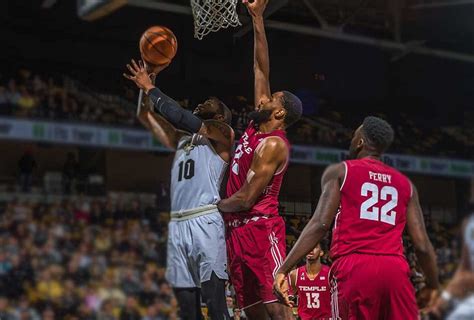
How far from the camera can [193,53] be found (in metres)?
7.62

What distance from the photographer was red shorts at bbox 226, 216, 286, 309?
4.41 m

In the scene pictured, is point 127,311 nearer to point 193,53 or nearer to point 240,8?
point 193,53

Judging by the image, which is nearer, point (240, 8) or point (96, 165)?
point (240, 8)

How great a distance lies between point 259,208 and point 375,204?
118 centimetres

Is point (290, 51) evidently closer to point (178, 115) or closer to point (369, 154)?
point (178, 115)

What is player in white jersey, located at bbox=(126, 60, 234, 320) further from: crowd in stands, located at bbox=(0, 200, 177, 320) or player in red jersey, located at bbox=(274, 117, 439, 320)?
crowd in stands, located at bbox=(0, 200, 177, 320)

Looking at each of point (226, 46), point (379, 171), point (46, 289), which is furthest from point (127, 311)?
point (379, 171)

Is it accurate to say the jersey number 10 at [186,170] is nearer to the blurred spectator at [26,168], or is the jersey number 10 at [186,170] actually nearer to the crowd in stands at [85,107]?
the crowd in stands at [85,107]

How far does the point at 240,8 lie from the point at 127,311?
3717 mm

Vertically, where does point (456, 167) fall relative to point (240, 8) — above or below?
below

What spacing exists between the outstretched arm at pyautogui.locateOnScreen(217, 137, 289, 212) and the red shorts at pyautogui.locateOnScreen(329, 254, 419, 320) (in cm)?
99

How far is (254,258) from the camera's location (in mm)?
4445

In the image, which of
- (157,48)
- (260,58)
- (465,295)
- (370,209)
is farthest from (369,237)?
(465,295)

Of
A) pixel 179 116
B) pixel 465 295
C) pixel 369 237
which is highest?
pixel 179 116
